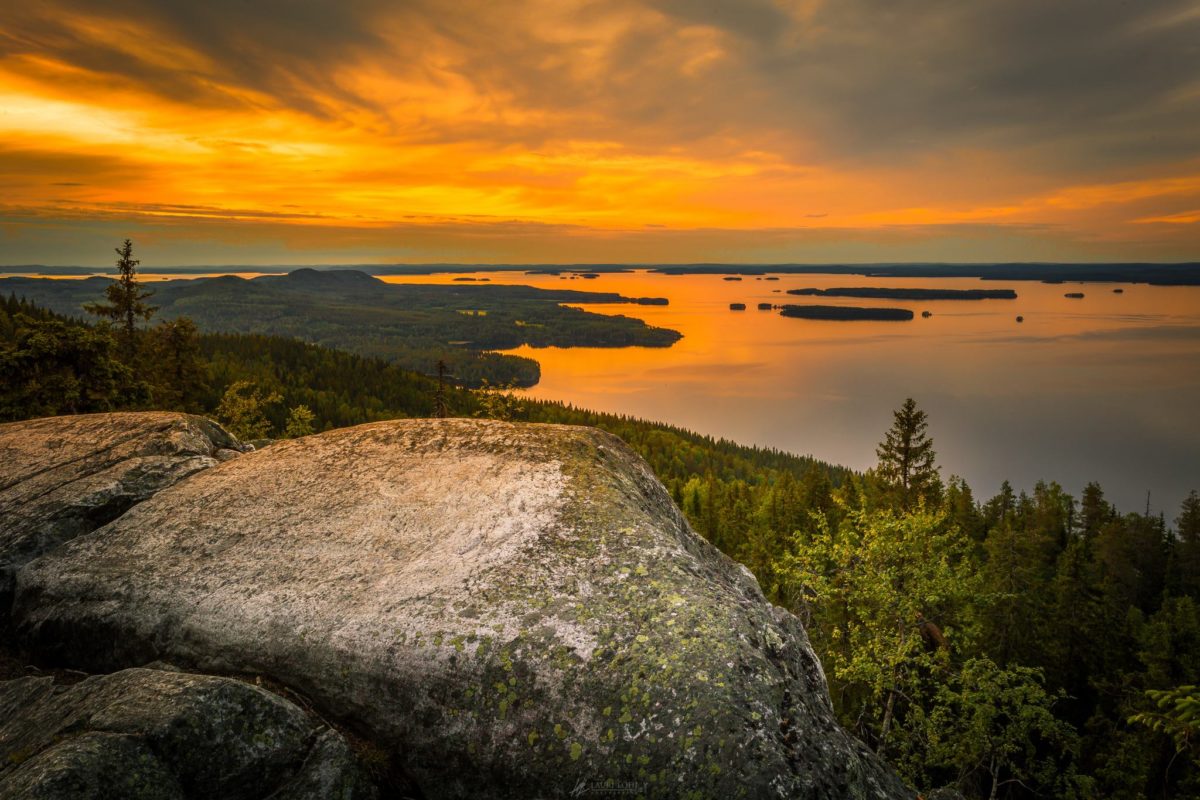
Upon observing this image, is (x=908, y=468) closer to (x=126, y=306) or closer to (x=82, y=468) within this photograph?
(x=82, y=468)

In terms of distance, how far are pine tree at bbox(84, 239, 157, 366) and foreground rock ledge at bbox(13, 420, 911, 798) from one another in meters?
48.5

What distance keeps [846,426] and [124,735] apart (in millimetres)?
183455

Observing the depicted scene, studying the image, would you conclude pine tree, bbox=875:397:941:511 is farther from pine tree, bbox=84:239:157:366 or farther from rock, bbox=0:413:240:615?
pine tree, bbox=84:239:157:366

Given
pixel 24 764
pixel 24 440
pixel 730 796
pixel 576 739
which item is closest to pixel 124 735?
pixel 24 764

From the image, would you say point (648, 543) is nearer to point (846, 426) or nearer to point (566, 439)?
point (566, 439)

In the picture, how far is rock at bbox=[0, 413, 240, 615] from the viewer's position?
1162 centimetres

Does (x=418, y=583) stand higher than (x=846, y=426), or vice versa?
(x=418, y=583)

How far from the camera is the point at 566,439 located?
476 inches

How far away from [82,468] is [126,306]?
47161 mm

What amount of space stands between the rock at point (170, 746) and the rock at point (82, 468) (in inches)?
A: 189

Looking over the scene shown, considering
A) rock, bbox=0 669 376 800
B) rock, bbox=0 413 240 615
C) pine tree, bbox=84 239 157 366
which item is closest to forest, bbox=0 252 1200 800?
pine tree, bbox=84 239 157 366

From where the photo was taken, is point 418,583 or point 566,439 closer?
point 418,583

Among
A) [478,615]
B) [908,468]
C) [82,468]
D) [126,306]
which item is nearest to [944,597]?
[478,615]

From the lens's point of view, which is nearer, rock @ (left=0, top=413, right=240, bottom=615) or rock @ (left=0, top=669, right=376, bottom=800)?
rock @ (left=0, top=669, right=376, bottom=800)
